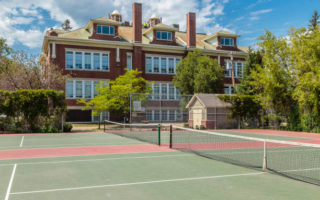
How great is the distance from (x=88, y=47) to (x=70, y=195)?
3447cm

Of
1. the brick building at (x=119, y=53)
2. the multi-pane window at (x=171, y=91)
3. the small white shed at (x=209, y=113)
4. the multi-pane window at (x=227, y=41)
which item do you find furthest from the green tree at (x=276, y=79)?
the multi-pane window at (x=227, y=41)

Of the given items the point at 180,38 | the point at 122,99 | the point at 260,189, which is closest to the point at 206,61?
the point at 180,38

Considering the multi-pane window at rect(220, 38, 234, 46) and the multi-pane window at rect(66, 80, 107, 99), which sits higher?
the multi-pane window at rect(220, 38, 234, 46)

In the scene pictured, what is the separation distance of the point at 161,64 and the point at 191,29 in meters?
6.81

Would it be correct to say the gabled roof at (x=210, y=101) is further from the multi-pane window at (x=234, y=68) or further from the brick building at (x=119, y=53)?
the multi-pane window at (x=234, y=68)

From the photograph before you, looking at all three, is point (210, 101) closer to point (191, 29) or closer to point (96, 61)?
point (96, 61)

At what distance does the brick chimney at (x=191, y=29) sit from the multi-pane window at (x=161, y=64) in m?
3.09

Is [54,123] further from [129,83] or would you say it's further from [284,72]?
[284,72]

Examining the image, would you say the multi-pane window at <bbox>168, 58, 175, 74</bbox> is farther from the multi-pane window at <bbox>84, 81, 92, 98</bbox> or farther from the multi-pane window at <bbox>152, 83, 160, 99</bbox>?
the multi-pane window at <bbox>84, 81, 92, 98</bbox>

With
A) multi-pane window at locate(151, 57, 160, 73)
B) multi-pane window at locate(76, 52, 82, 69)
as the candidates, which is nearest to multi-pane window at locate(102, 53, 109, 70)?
multi-pane window at locate(76, 52, 82, 69)

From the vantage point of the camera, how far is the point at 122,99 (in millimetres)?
29359

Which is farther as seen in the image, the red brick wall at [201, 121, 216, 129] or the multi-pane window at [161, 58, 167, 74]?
the multi-pane window at [161, 58, 167, 74]

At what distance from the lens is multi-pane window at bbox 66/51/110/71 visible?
38.0 metres

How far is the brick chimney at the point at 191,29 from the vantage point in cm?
4462
